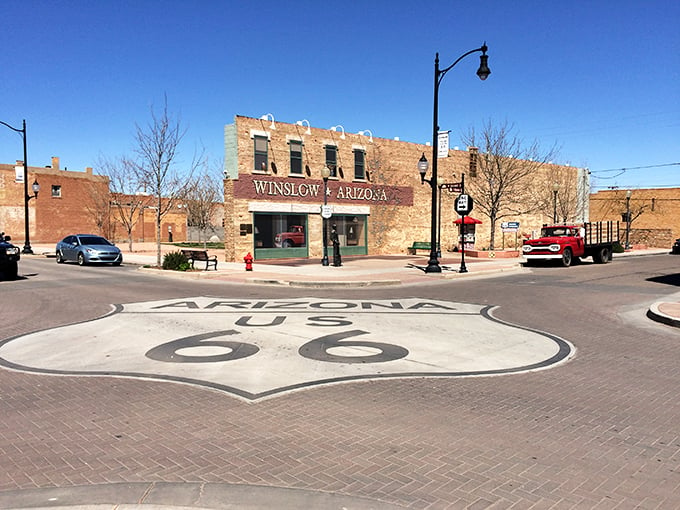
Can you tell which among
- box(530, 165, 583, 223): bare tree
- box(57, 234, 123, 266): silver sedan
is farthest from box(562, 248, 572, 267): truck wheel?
box(57, 234, 123, 266): silver sedan

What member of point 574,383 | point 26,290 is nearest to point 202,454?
point 574,383

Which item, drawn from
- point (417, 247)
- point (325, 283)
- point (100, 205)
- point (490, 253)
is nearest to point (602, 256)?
point (490, 253)

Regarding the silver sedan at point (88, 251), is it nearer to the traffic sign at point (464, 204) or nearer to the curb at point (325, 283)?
the curb at point (325, 283)

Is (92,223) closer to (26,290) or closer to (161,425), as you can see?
(26,290)

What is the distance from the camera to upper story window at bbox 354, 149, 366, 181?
32406mm

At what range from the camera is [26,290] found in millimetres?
15500

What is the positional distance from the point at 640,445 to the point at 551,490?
1.35 metres

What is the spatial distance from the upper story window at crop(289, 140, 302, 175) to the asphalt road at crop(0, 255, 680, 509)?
2236 centimetres

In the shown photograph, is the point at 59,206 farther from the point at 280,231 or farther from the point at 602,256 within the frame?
the point at 602,256

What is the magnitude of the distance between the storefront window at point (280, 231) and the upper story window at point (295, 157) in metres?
2.51

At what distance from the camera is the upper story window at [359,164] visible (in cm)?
3241

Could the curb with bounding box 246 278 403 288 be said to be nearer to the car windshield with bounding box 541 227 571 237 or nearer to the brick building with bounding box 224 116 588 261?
the brick building with bounding box 224 116 588 261

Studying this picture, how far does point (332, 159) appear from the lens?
102ft

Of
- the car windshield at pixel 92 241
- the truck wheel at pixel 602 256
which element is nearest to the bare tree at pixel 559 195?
the truck wheel at pixel 602 256
